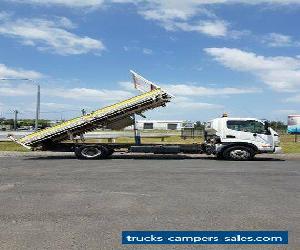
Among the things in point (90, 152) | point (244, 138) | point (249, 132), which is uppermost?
point (249, 132)

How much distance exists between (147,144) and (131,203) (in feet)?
37.3

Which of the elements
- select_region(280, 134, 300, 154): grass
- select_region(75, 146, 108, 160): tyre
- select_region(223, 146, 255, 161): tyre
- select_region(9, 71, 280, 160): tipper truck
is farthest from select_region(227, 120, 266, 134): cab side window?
select_region(280, 134, 300, 154): grass

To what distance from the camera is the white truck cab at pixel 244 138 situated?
1989 cm

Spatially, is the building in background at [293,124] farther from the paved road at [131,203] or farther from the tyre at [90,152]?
the paved road at [131,203]

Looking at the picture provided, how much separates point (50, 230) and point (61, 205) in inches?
79.5

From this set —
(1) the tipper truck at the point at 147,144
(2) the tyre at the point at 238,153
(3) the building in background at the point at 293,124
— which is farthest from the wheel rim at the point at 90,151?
(3) the building in background at the point at 293,124

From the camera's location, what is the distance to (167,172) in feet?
49.4

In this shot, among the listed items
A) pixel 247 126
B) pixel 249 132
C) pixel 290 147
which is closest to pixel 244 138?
pixel 249 132

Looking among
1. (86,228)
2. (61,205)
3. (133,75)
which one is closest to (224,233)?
(86,228)

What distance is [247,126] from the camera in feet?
65.8

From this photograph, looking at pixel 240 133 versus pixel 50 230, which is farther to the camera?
pixel 240 133

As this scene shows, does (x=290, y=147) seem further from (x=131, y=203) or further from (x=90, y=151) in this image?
(x=131, y=203)

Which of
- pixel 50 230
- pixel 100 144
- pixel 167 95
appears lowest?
pixel 50 230

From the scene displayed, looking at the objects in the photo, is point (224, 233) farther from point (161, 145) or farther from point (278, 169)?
point (161, 145)
